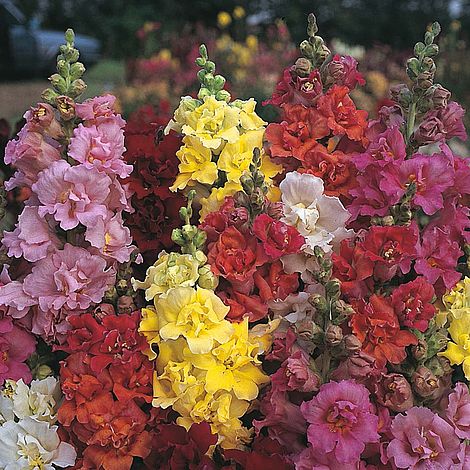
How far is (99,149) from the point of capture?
5.12ft

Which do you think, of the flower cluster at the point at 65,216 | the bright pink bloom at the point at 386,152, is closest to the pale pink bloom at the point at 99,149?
the flower cluster at the point at 65,216

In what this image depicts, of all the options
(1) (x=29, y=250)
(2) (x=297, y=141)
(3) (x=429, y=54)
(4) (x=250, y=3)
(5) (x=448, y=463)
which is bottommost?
(4) (x=250, y=3)

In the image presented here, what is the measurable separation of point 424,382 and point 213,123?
0.65 meters

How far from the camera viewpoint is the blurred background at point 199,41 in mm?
8250

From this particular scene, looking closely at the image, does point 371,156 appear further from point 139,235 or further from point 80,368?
point 80,368

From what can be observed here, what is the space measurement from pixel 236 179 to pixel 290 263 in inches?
8.4

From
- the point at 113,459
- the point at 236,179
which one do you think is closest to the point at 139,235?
the point at 236,179

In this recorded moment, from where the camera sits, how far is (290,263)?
1.57 m

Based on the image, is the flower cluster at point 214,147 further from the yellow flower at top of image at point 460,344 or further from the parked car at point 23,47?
the parked car at point 23,47

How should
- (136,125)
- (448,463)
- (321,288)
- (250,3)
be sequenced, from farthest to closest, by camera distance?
1. (250,3)
2. (136,125)
3. (321,288)
4. (448,463)

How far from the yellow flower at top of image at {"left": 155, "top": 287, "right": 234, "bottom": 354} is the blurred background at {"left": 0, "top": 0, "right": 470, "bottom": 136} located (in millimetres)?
2107

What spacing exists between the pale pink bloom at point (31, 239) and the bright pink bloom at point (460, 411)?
79 cm

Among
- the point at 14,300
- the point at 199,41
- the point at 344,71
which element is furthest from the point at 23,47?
the point at 14,300

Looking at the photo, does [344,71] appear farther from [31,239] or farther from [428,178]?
[31,239]
